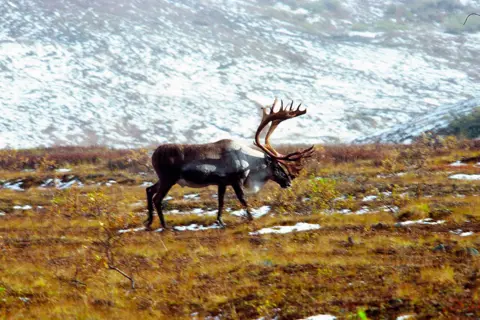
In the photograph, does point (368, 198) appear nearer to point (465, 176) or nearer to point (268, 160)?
point (268, 160)

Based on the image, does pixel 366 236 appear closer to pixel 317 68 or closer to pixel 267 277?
pixel 267 277

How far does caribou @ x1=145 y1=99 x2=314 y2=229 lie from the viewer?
51.2 ft

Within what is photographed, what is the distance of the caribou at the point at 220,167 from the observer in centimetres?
1560

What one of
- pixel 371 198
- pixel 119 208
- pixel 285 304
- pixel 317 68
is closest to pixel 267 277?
pixel 285 304

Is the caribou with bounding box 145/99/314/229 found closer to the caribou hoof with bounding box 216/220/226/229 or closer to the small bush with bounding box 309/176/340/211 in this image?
the caribou hoof with bounding box 216/220/226/229

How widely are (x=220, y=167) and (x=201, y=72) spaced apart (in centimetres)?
9769

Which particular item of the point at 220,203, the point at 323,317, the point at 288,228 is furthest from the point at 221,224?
the point at 323,317

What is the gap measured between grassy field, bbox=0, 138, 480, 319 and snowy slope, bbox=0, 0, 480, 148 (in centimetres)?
4982

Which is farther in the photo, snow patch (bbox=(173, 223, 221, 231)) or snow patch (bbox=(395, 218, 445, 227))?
snow patch (bbox=(173, 223, 221, 231))

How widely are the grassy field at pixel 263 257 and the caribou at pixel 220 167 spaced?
0.80 metres

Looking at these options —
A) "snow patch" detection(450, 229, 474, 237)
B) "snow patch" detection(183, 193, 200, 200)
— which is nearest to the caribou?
"snow patch" detection(450, 229, 474, 237)

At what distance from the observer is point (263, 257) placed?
11.6 m

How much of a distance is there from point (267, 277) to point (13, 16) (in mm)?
117715

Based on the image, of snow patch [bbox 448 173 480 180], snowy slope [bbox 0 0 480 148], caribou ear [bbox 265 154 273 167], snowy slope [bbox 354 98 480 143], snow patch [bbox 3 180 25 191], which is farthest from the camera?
snowy slope [bbox 0 0 480 148]
